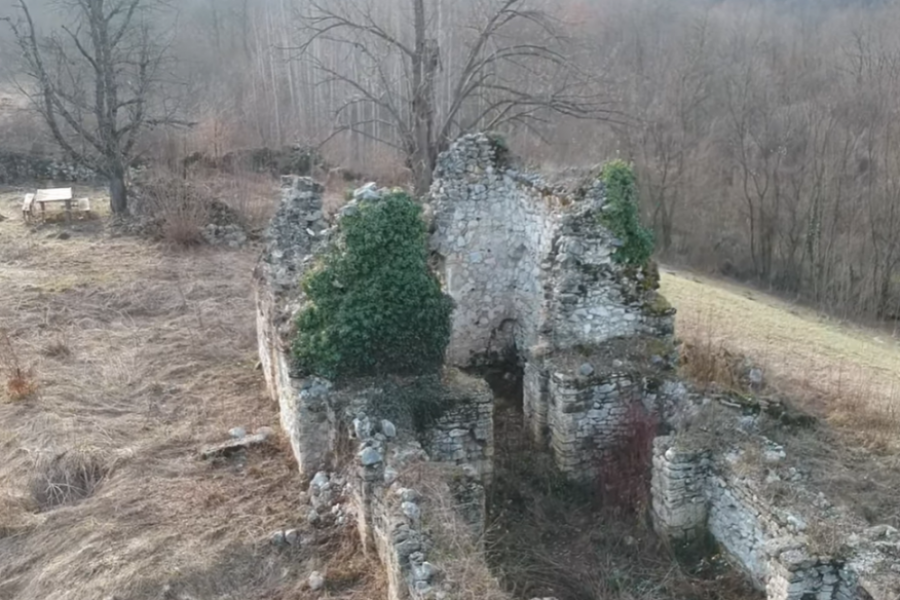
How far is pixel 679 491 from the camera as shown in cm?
908

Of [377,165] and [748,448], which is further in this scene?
[377,165]

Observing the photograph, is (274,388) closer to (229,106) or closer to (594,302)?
(594,302)

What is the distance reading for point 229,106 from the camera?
31.2 m

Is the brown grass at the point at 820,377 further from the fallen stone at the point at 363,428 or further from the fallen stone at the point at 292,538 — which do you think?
the fallen stone at the point at 292,538

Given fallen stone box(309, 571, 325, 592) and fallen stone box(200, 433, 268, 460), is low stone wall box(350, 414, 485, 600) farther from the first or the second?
fallen stone box(200, 433, 268, 460)

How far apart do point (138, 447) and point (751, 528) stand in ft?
22.8

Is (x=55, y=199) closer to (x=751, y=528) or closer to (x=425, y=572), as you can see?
(x=425, y=572)

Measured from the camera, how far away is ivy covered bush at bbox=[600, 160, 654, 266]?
10.8 m

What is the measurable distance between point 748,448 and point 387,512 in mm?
A: 3820

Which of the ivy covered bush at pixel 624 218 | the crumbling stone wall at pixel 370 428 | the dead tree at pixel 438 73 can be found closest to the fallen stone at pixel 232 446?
the crumbling stone wall at pixel 370 428

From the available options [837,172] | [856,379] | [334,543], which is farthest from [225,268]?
[837,172]

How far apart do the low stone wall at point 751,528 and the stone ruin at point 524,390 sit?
0.05ft

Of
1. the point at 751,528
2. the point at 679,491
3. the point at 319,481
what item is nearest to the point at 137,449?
the point at 319,481

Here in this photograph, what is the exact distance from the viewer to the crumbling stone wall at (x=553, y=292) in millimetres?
10320
